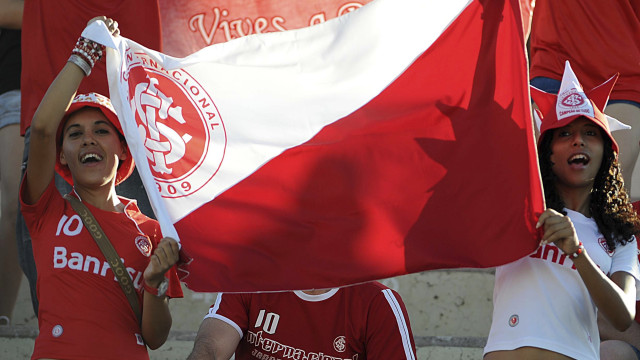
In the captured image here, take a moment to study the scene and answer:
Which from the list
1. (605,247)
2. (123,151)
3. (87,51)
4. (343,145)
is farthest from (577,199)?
(87,51)

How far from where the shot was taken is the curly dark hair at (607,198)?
13.4ft

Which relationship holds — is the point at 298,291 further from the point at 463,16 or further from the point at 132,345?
the point at 463,16

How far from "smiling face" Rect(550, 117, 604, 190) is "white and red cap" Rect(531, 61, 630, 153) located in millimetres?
59

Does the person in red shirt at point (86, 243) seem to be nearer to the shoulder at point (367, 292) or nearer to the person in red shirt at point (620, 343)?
the shoulder at point (367, 292)

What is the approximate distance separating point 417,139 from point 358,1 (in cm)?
95

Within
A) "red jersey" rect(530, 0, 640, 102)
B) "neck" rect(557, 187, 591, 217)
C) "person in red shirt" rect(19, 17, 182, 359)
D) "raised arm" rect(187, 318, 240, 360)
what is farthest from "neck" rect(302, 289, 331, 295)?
"red jersey" rect(530, 0, 640, 102)

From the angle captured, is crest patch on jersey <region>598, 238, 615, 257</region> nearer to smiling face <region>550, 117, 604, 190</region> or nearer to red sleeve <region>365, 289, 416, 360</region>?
smiling face <region>550, 117, 604, 190</region>

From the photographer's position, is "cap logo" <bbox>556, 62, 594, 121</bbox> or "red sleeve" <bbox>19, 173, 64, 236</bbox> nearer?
"red sleeve" <bbox>19, 173, 64, 236</bbox>

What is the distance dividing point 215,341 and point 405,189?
0.93 m

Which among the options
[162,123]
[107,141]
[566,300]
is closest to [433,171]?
[566,300]

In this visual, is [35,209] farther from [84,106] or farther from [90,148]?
[84,106]

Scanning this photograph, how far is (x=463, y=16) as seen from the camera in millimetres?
4016

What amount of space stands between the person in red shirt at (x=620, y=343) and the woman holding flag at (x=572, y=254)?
20.1 inches

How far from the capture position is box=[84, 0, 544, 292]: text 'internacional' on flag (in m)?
3.84
